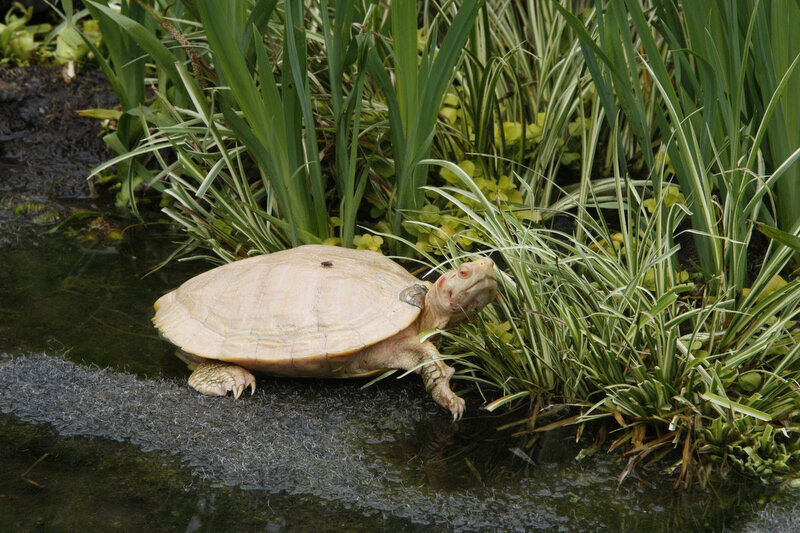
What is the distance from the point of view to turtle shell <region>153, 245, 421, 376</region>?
2.47m

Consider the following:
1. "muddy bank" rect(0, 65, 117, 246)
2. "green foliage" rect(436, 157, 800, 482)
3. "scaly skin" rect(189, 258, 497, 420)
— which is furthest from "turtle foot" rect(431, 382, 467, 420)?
"muddy bank" rect(0, 65, 117, 246)

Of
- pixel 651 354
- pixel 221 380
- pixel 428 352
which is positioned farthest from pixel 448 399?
pixel 221 380

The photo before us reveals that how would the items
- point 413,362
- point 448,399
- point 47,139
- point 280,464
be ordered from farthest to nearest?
point 47,139 → point 413,362 → point 448,399 → point 280,464

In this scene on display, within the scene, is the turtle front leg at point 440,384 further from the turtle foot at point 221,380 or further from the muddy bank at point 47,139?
the muddy bank at point 47,139

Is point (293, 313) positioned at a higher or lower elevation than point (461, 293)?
lower

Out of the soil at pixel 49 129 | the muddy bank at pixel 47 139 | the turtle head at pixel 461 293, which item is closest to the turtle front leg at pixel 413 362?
the turtle head at pixel 461 293

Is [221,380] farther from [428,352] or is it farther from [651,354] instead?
[651,354]

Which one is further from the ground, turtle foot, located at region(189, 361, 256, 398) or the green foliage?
the green foliage

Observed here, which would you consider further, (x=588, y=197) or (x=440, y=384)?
(x=588, y=197)

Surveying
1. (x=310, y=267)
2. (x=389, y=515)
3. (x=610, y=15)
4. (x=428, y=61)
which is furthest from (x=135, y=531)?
(x=610, y=15)

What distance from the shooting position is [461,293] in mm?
2422

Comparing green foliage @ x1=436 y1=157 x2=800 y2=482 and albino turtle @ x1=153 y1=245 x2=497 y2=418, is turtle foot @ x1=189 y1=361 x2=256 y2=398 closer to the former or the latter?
albino turtle @ x1=153 y1=245 x2=497 y2=418

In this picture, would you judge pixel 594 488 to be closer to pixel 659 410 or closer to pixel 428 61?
pixel 659 410

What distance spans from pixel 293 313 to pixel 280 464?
57cm
